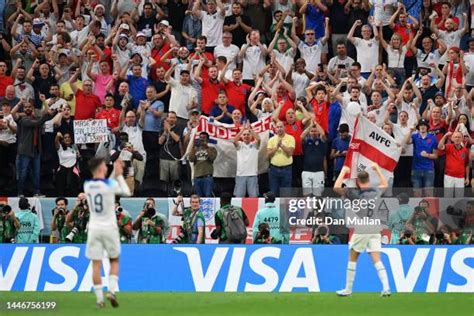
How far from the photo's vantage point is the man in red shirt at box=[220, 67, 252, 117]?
103 feet

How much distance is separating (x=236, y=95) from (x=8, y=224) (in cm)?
735

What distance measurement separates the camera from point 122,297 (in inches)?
963

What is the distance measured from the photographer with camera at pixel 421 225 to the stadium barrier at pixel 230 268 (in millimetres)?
306

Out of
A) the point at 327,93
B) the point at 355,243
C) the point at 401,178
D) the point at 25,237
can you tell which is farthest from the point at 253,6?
the point at 355,243

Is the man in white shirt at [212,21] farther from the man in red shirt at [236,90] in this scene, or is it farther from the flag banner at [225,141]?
the flag banner at [225,141]

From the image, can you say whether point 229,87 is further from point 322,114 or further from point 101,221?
point 101,221

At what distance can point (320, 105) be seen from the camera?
3064 centimetres

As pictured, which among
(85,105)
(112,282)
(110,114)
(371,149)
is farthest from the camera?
(85,105)

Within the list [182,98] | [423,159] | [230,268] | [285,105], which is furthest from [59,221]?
[423,159]

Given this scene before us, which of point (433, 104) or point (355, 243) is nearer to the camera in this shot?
point (355, 243)

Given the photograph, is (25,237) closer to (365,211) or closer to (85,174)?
(85,174)

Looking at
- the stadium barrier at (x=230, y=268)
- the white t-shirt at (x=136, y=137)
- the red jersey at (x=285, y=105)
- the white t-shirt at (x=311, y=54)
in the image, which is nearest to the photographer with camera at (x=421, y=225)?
the stadium barrier at (x=230, y=268)

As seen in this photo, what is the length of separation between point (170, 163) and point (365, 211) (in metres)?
6.71

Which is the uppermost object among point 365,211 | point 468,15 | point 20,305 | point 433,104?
point 468,15
